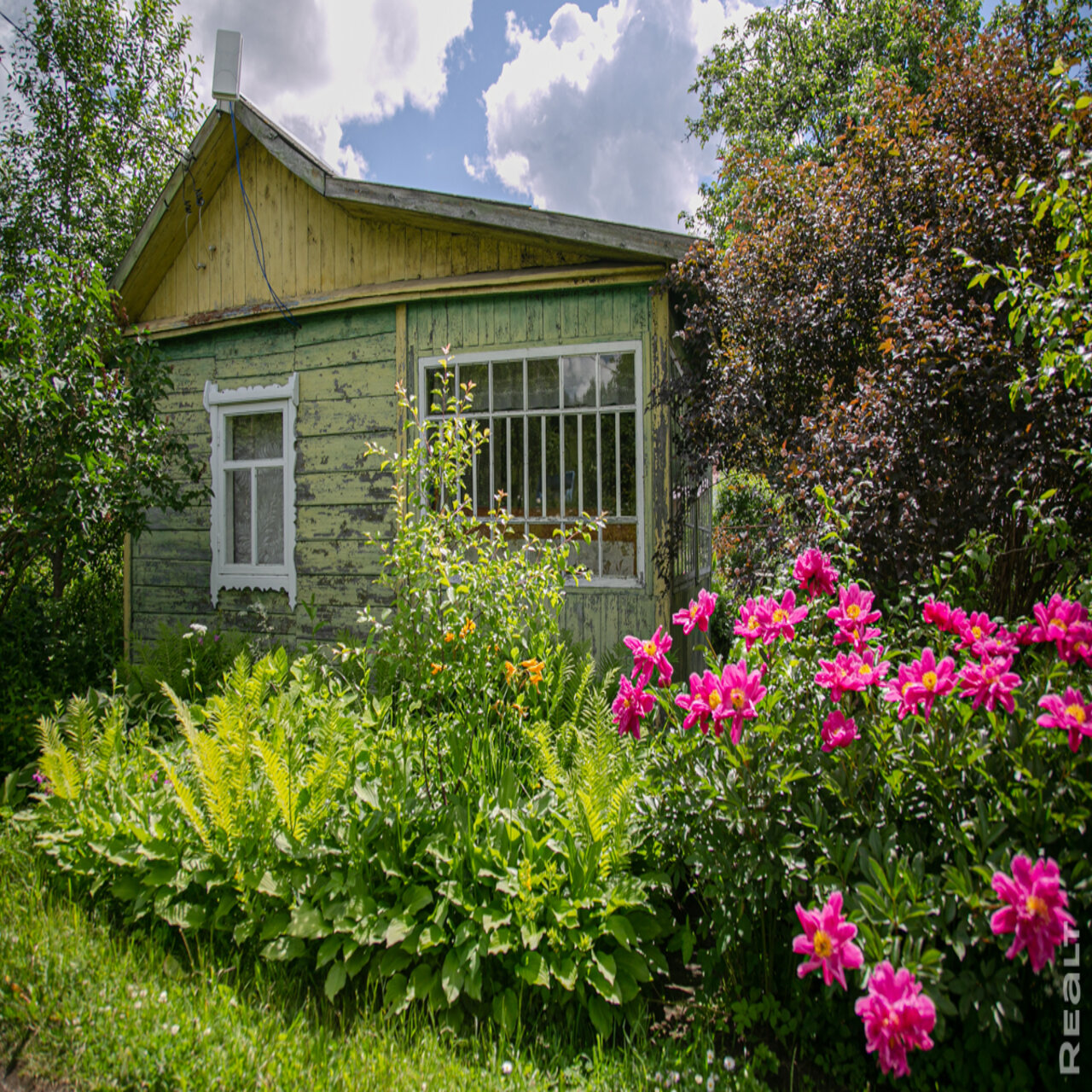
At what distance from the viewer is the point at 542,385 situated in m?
5.33

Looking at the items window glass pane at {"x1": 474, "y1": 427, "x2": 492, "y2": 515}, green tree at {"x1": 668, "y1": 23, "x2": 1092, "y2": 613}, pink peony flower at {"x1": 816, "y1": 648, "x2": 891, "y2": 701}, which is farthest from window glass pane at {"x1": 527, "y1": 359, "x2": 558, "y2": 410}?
pink peony flower at {"x1": 816, "y1": 648, "x2": 891, "y2": 701}

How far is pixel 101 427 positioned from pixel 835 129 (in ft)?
49.9

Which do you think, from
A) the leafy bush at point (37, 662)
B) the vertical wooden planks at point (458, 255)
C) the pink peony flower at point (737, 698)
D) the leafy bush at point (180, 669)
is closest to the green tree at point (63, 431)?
the leafy bush at point (37, 662)

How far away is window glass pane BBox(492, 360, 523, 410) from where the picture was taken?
5.40 m

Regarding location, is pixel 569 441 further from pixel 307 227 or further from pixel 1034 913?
pixel 1034 913

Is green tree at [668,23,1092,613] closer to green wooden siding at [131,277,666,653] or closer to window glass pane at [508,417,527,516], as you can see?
green wooden siding at [131,277,666,653]

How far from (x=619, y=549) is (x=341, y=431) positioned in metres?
2.63

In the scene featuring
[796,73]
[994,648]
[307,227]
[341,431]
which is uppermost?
[796,73]

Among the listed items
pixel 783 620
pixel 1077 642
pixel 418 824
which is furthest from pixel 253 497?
pixel 1077 642

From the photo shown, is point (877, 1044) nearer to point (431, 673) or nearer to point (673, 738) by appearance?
point (673, 738)

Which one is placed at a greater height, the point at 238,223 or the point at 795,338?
the point at 238,223

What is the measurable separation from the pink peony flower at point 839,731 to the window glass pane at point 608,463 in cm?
325

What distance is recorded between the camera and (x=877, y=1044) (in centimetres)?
143

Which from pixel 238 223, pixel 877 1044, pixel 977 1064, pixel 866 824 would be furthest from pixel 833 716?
pixel 238 223
